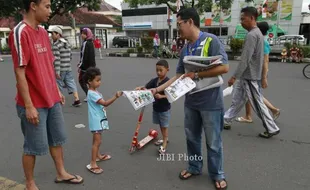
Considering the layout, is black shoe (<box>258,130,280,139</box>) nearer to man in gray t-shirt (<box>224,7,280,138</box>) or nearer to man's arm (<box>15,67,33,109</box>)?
man in gray t-shirt (<box>224,7,280,138</box>)

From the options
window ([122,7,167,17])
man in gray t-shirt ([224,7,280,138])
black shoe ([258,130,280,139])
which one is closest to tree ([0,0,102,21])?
window ([122,7,167,17])

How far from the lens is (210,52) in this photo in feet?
8.29

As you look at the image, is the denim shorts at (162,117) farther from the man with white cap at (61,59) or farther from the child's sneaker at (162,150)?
the man with white cap at (61,59)

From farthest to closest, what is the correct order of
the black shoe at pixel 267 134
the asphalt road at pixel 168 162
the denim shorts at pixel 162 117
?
1. the black shoe at pixel 267 134
2. the denim shorts at pixel 162 117
3. the asphalt road at pixel 168 162

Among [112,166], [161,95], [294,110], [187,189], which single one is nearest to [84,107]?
[112,166]

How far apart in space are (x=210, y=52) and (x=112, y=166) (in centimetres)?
180

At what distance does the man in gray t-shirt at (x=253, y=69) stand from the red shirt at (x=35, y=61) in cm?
247

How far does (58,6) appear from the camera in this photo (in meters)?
22.4

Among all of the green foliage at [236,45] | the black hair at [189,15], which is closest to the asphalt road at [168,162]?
the black hair at [189,15]

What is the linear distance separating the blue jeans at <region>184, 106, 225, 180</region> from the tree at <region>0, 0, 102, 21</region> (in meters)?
20.5

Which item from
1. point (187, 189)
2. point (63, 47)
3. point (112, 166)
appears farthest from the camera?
point (63, 47)

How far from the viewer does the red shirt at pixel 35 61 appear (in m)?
2.30

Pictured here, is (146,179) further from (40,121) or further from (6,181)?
(6,181)

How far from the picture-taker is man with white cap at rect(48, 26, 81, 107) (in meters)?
5.68
